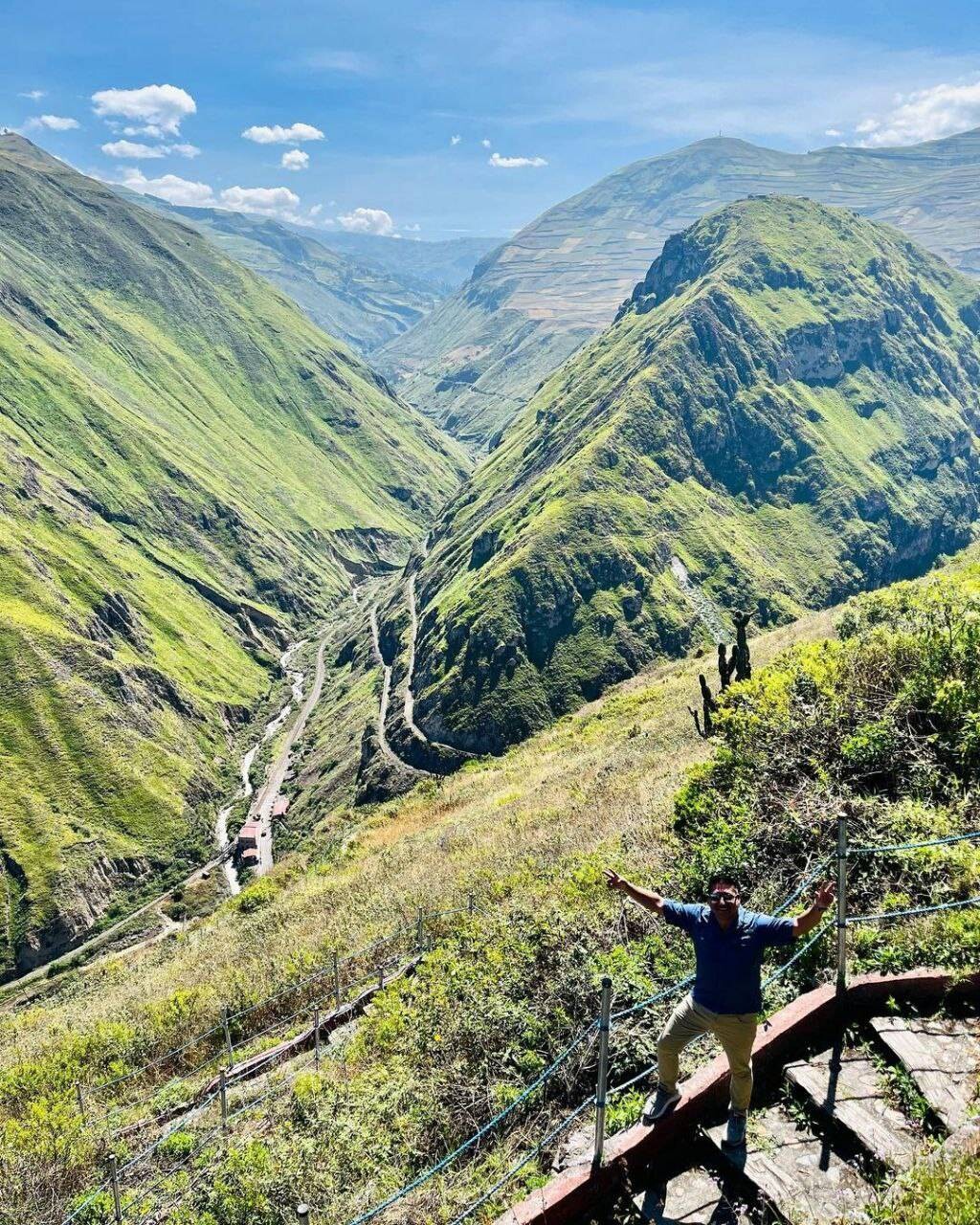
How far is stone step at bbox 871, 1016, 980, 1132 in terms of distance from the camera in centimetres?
771

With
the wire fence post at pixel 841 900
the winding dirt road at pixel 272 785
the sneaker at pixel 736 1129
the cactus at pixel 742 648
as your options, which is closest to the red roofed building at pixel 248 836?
the winding dirt road at pixel 272 785

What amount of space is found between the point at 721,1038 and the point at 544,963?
15.4ft

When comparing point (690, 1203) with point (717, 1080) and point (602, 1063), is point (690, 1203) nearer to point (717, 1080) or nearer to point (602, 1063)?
point (717, 1080)

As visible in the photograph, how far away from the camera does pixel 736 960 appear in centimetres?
768

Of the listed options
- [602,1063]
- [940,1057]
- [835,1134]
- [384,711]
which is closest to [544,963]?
[835,1134]

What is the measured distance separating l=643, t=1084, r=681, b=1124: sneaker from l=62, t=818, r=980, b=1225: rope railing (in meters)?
0.25

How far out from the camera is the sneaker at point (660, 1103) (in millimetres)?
8039

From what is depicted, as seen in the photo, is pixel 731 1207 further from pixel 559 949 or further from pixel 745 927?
pixel 559 949

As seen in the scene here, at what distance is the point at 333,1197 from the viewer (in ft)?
30.8

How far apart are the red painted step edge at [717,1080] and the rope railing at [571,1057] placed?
1.33 ft

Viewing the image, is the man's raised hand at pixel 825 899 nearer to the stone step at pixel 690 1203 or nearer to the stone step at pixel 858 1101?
the stone step at pixel 858 1101

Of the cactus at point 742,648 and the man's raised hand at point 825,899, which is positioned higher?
the man's raised hand at point 825,899

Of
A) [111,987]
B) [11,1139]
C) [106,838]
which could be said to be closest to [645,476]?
[106,838]

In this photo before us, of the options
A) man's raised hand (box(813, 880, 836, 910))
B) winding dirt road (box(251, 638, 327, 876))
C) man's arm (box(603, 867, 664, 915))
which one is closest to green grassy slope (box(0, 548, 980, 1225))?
man's arm (box(603, 867, 664, 915))
